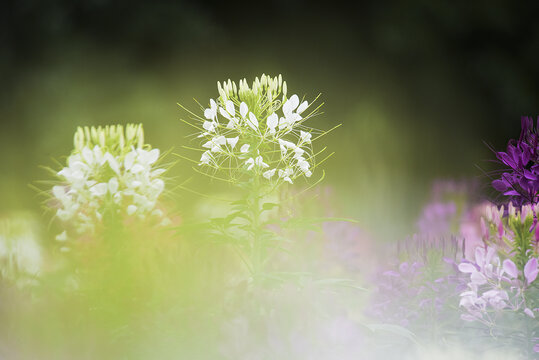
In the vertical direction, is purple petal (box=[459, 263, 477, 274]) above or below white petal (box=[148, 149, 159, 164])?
below

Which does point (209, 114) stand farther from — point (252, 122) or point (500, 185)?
point (500, 185)

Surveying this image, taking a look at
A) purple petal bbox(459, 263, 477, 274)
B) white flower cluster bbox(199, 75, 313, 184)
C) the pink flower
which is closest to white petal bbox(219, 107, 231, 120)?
white flower cluster bbox(199, 75, 313, 184)

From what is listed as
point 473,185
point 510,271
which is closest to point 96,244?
point 510,271

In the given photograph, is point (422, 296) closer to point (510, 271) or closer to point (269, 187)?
point (510, 271)

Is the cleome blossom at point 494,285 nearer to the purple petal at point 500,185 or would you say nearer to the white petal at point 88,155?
the purple petal at point 500,185

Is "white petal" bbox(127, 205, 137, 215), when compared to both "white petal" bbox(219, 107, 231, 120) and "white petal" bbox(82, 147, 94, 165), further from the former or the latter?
"white petal" bbox(219, 107, 231, 120)

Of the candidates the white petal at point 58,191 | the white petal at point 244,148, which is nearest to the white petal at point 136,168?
the white petal at point 58,191

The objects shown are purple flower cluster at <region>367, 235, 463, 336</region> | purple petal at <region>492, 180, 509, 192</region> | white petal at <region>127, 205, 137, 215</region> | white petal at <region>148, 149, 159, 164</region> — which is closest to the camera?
white petal at <region>127, 205, 137, 215</region>
